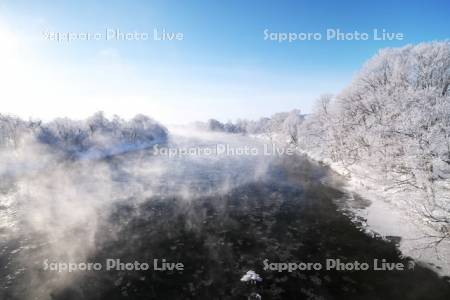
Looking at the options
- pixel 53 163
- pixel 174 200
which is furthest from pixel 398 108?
pixel 53 163

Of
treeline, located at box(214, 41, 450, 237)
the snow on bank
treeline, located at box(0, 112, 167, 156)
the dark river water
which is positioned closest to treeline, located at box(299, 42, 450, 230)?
treeline, located at box(214, 41, 450, 237)

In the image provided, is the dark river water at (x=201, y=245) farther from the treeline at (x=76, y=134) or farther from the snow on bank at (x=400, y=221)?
the treeline at (x=76, y=134)

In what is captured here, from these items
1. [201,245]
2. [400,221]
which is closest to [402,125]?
[400,221]

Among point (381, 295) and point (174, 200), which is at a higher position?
point (174, 200)

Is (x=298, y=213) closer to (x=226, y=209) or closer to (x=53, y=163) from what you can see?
(x=226, y=209)

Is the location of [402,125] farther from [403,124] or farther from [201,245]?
[201,245]

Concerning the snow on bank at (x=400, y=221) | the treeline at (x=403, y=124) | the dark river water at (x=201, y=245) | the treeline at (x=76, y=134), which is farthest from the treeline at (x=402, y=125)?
the treeline at (x=76, y=134)

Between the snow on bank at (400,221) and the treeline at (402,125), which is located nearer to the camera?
the snow on bank at (400,221)

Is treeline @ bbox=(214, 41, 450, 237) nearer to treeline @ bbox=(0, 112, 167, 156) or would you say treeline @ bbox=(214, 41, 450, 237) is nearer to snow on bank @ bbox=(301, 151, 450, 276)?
snow on bank @ bbox=(301, 151, 450, 276)
